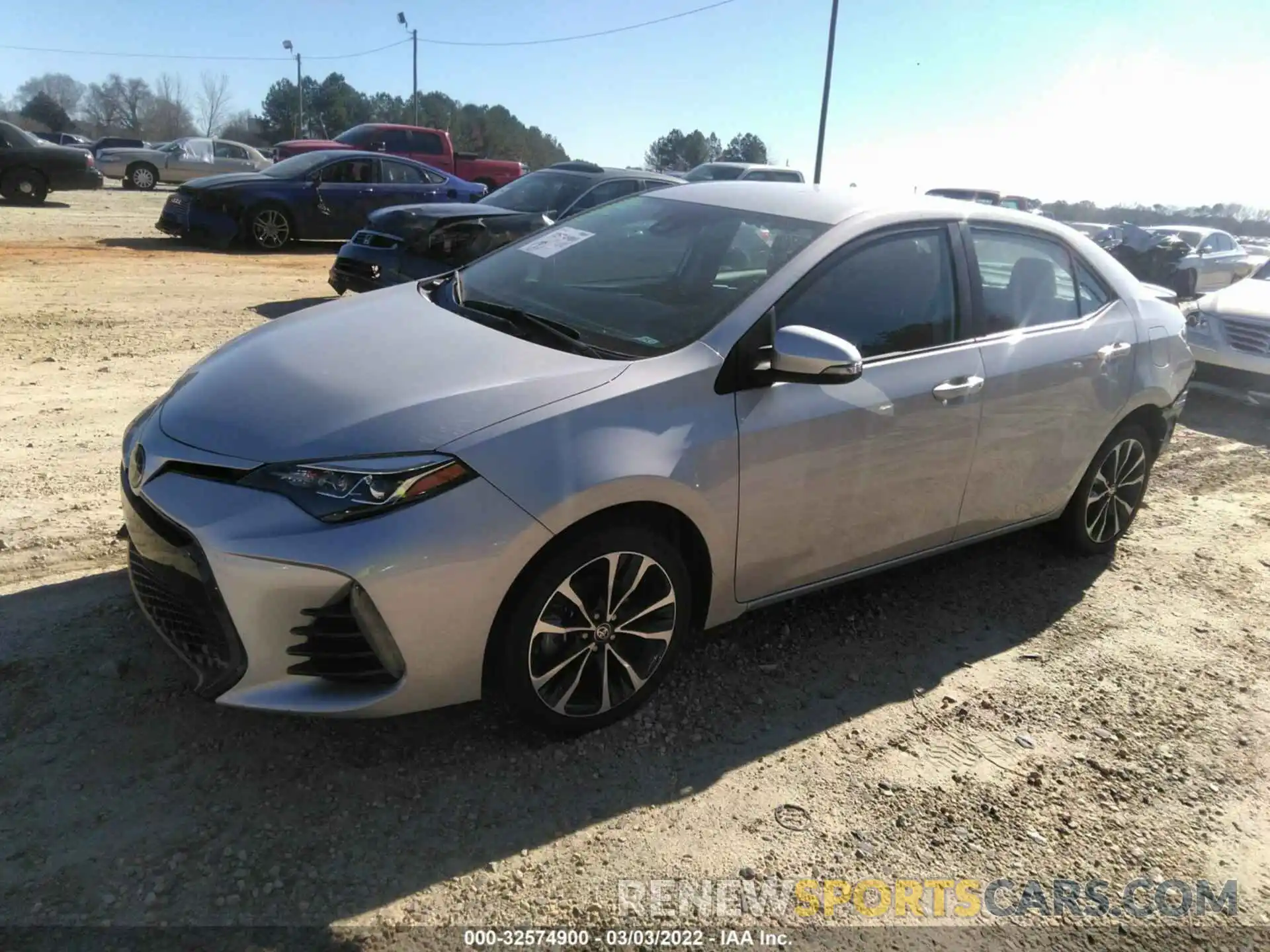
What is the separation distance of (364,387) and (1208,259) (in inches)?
779

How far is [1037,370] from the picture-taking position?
156 inches

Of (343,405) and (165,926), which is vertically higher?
(343,405)

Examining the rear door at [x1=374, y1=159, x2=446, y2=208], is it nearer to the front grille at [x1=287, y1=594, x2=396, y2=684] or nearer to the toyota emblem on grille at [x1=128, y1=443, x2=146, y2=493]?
the toyota emblem on grille at [x1=128, y1=443, x2=146, y2=493]

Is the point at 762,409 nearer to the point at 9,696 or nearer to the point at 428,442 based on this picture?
the point at 428,442

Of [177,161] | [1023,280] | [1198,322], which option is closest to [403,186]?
[1198,322]

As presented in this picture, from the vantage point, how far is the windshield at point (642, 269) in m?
3.26

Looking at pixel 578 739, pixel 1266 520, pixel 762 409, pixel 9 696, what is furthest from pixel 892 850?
pixel 1266 520

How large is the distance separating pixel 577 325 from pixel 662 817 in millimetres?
1654

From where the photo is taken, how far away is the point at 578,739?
→ 3031 millimetres

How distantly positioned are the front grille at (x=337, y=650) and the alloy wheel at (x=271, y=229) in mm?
12010

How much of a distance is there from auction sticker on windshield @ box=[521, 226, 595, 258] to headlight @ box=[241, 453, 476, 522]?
1.67 metres

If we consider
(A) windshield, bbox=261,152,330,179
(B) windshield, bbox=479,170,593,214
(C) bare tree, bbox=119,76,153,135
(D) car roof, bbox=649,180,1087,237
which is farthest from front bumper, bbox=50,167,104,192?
(C) bare tree, bbox=119,76,153,135

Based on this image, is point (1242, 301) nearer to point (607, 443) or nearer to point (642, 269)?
point (642, 269)

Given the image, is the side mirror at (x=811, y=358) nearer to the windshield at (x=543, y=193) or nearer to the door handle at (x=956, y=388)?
the door handle at (x=956, y=388)
